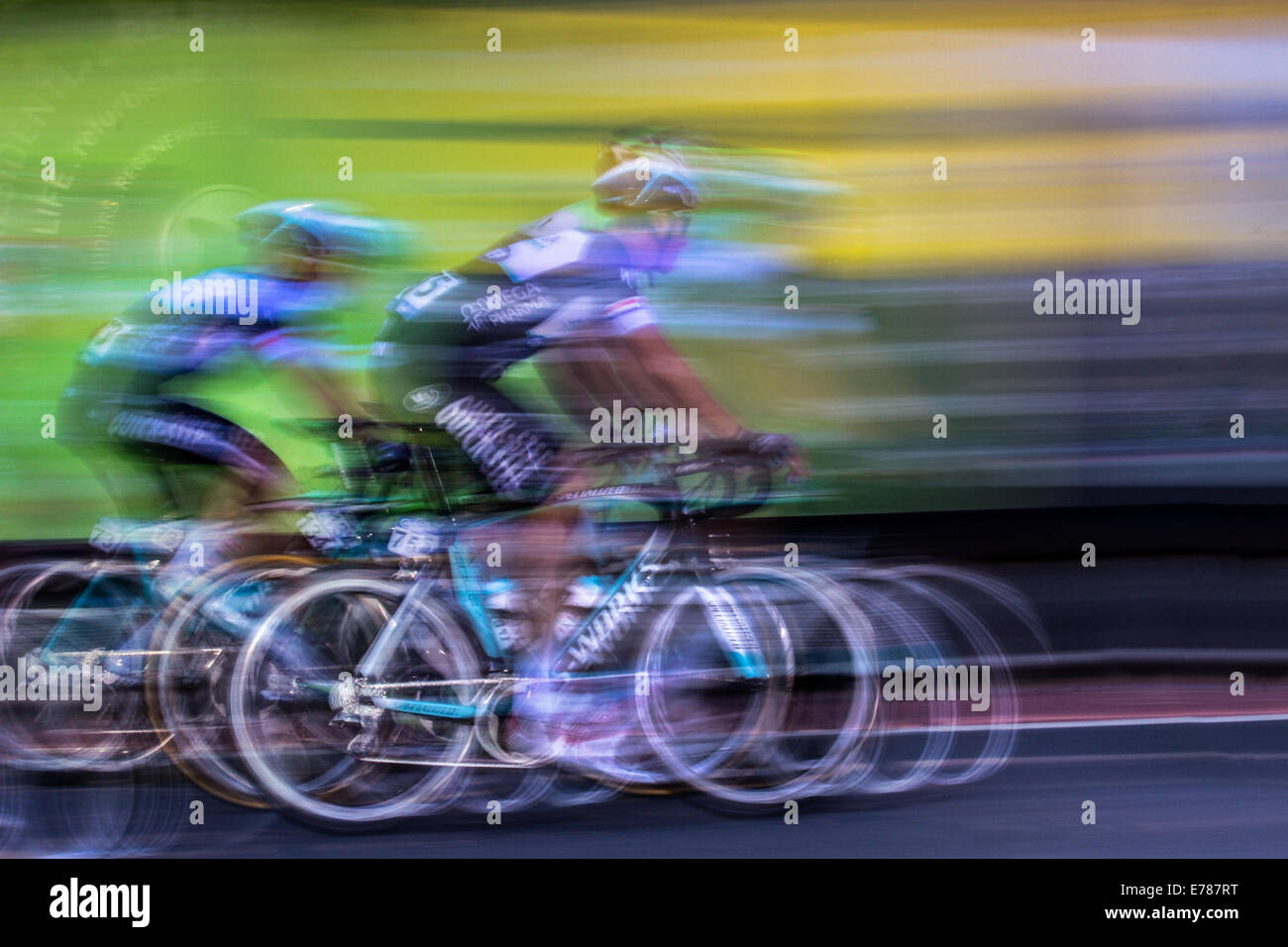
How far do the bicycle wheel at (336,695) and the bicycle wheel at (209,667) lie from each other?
0.05 m

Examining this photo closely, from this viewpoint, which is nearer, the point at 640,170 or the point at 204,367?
the point at 640,170

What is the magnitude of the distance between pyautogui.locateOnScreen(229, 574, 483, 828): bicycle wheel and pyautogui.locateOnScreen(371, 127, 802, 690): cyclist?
0.33m

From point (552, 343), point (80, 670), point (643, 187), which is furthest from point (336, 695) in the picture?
point (643, 187)

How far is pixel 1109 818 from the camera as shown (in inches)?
108

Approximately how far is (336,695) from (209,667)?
0.40 meters

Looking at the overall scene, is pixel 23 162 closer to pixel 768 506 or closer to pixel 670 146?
pixel 670 146

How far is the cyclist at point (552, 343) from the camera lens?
271 centimetres

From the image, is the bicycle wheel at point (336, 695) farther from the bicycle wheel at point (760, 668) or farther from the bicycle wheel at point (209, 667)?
the bicycle wheel at point (760, 668)

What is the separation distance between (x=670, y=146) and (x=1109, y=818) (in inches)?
93.2

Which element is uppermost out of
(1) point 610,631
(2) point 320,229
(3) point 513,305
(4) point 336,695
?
(2) point 320,229

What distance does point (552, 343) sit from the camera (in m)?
2.74

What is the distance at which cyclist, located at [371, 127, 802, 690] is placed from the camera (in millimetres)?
2713

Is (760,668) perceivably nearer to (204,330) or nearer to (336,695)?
(336,695)
